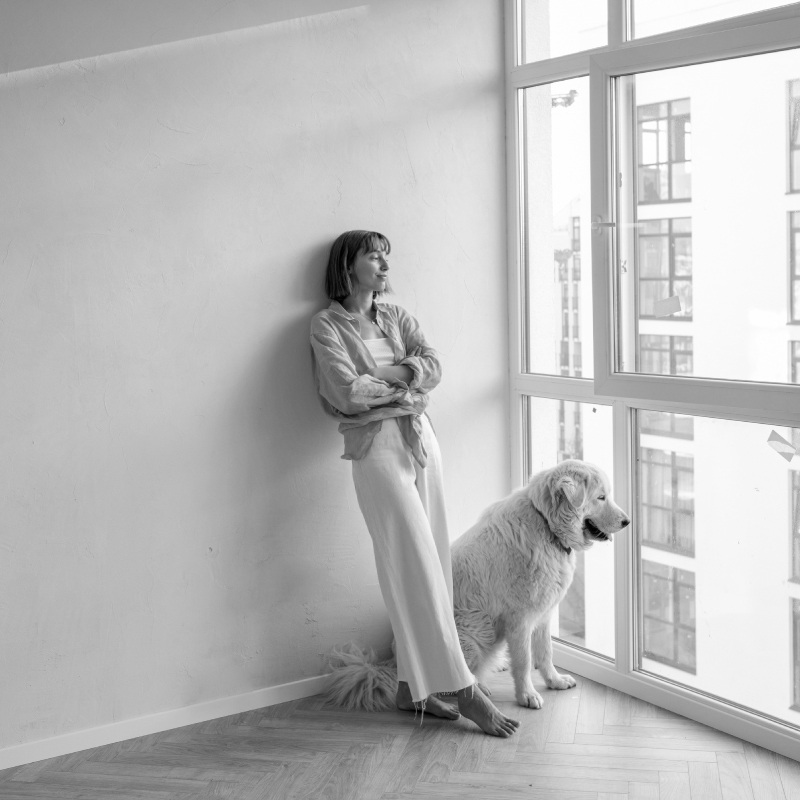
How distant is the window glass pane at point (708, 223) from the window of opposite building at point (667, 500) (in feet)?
1.14

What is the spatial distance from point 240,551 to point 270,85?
159 centimetres

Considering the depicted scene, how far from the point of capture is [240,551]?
10.4 feet

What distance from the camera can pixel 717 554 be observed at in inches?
118

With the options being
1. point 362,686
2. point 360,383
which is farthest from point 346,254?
point 362,686

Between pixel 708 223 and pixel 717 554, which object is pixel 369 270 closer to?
pixel 708 223

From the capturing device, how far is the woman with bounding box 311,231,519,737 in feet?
9.82

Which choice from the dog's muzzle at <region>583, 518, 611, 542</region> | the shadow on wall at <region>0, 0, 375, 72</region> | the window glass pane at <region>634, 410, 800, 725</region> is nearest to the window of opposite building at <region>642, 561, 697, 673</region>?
the window glass pane at <region>634, 410, 800, 725</region>

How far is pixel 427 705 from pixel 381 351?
121 centimetres

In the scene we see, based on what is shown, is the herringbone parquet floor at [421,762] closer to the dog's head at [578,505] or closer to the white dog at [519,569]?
the white dog at [519,569]

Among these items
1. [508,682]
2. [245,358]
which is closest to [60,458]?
[245,358]

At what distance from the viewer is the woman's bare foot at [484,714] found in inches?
116

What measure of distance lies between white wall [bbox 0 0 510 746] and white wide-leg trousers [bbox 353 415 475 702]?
298 millimetres

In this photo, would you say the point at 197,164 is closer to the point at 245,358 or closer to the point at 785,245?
the point at 245,358

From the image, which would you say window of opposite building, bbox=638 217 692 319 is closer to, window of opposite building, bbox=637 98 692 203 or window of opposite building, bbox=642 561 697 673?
window of opposite building, bbox=637 98 692 203
